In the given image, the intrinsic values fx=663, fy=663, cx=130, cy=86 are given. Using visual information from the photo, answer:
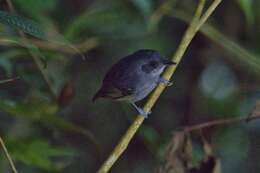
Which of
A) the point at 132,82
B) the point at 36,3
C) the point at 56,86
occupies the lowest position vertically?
the point at 132,82

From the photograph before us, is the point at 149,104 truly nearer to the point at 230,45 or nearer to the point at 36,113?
the point at 36,113

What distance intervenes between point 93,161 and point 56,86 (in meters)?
1.63

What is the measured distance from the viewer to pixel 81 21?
11.9ft

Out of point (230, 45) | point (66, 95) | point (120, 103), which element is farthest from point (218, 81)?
point (66, 95)

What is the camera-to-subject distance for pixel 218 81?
4.53 metres

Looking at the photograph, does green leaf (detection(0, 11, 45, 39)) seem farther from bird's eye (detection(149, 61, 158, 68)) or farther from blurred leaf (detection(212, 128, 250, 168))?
blurred leaf (detection(212, 128, 250, 168))

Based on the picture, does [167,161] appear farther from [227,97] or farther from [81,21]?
[227,97]

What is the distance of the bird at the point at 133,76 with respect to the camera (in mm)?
3186

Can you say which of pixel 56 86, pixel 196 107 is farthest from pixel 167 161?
pixel 196 107

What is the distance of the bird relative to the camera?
3.19 metres

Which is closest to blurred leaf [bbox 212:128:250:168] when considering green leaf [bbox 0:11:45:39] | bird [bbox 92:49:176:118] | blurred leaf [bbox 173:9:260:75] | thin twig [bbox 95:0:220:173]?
blurred leaf [bbox 173:9:260:75]

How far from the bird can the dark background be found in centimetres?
15

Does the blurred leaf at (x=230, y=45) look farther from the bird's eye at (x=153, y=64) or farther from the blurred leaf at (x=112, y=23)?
the bird's eye at (x=153, y=64)

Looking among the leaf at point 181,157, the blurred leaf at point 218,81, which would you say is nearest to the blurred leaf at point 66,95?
the leaf at point 181,157
